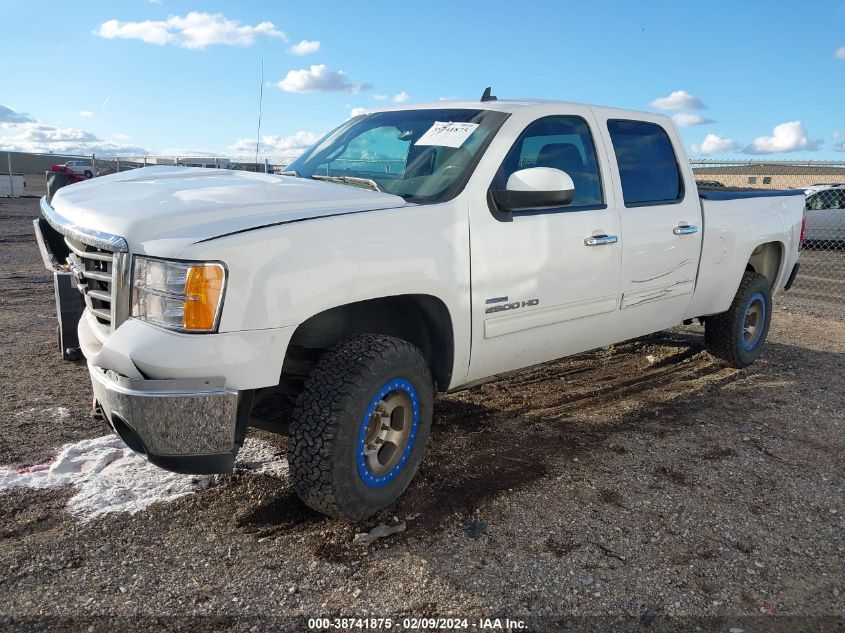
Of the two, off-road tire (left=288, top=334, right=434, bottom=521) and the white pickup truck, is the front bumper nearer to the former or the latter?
the white pickup truck

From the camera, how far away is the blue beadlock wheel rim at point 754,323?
235 inches

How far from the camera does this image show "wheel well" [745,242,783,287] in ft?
20.1

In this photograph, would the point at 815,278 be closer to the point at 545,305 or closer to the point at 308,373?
the point at 545,305

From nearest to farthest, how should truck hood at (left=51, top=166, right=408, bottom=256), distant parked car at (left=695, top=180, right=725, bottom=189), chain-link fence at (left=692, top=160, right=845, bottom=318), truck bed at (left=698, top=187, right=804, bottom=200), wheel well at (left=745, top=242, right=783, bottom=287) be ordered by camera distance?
truck hood at (left=51, top=166, right=408, bottom=256) < truck bed at (left=698, top=187, right=804, bottom=200) < wheel well at (left=745, top=242, right=783, bottom=287) < distant parked car at (left=695, top=180, right=725, bottom=189) < chain-link fence at (left=692, top=160, right=845, bottom=318)

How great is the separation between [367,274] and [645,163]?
258 centimetres

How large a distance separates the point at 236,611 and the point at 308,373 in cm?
112

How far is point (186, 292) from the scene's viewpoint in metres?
2.63

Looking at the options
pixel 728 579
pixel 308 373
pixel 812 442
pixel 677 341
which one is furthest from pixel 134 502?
pixel 677 341

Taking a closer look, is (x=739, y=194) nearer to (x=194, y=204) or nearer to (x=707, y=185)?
(x=707, y=185)

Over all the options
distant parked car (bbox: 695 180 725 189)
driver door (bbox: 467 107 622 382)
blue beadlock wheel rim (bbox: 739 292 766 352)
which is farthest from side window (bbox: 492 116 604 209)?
distant parked car (bbox: 695 180 725 189)


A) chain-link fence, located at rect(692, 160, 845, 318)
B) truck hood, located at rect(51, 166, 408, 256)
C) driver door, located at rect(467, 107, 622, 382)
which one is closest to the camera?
truck hood, located at rect(51, 166, 408, 256)

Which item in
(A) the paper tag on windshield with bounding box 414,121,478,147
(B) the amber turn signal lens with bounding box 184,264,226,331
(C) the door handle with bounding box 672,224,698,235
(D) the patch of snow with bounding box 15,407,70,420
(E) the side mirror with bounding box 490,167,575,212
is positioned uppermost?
(A) the paper tag on windshield with bounding box 414,121,478,147

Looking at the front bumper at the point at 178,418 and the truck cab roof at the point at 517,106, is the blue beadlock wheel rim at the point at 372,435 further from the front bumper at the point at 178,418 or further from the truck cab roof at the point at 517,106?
the truck cab roof at the point at 517,106

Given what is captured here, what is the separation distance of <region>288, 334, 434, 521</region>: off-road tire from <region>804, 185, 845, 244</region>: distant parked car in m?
16.4
